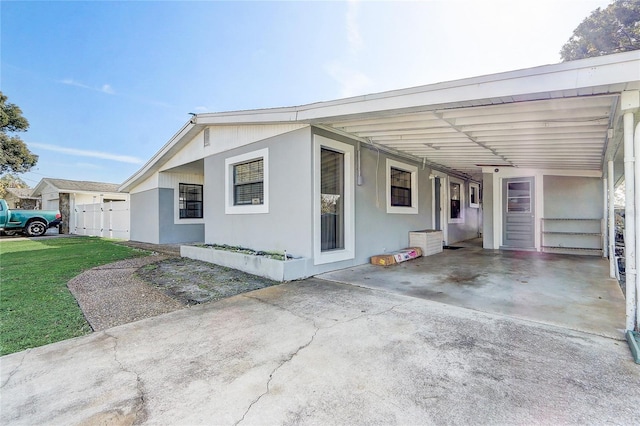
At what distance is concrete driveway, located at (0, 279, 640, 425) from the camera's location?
179 centimetres

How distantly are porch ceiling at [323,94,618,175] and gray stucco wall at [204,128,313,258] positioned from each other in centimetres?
89

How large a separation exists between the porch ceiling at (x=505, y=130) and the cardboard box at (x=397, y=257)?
2.63 metres

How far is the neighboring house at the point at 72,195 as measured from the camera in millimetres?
18009

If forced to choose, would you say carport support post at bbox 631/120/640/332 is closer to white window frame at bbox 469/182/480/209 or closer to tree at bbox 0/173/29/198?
white window frame at bbox 469/182/480/209

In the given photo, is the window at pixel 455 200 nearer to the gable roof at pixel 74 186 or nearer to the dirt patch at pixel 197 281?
the dirt patch at pixel 197 281

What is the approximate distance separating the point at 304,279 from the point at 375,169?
330 centimetres

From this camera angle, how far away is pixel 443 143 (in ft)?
20.6

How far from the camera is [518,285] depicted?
15.9ft

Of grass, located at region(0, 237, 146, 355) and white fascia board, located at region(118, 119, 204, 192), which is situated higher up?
white fascia board, located at region(118, 119, 204, 192)

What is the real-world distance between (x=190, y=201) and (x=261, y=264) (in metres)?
7.86

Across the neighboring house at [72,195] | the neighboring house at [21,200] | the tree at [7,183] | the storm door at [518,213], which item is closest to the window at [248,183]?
the storm door at [518,213]

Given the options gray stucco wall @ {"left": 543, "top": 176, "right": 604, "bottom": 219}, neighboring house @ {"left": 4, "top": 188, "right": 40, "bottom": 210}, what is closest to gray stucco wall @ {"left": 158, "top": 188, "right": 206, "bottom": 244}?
gray stucco wall @ {"left": 543, "top": 176, "right": 604, "bottom": 219}

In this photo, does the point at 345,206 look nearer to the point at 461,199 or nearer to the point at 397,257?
the point at 397,257

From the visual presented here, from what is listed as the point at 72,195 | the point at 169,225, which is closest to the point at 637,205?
the point at 169,225
